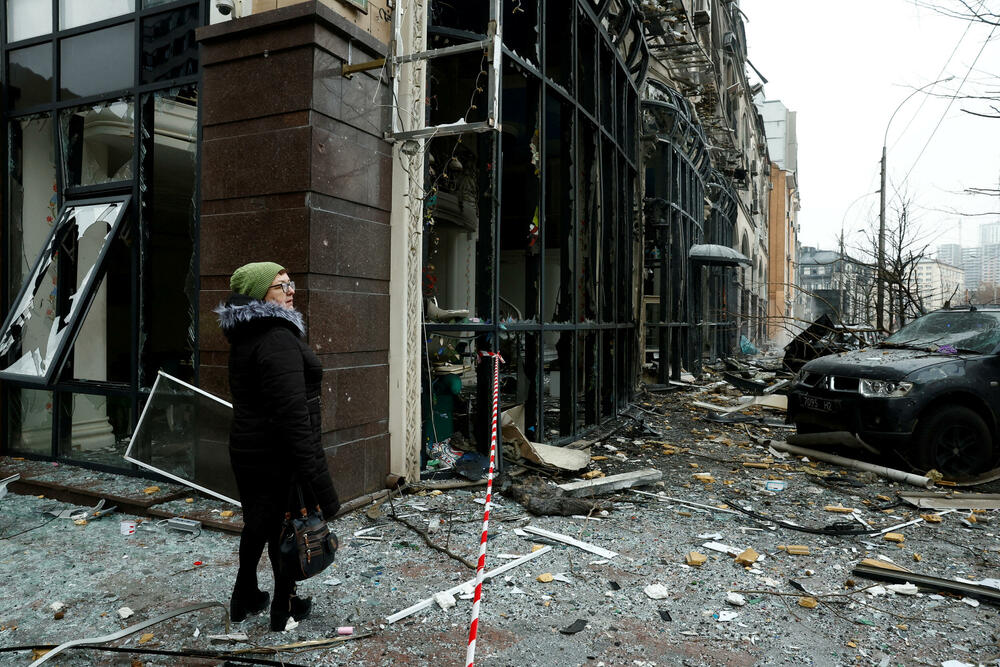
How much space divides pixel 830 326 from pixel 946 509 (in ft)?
24.0

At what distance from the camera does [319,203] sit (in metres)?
5.21

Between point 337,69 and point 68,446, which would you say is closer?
point 337,69

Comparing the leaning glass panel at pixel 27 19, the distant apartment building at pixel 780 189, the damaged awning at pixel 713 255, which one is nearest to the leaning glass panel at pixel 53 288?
the leaning glass panel at pixel 27 19

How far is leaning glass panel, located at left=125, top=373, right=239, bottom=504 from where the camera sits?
5.44 m

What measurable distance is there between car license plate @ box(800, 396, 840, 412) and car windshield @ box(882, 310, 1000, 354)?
1381 millimetres

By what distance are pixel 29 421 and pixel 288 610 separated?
5527mm

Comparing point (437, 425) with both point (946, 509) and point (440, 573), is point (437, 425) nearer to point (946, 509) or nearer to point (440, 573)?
point (440, 573)

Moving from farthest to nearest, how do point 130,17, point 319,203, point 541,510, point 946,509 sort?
point 130,17
point 946,509
point 541,510
point 319,203

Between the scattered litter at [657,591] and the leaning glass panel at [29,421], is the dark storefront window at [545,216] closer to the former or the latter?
the scattered litter at [657,591]

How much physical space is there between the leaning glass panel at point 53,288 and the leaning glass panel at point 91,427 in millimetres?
548

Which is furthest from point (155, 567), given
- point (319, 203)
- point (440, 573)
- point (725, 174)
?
point (725, 174)

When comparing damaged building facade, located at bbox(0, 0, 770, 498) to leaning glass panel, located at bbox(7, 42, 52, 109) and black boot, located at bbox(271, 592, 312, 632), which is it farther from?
black boot, located at bbox(271, 592, 312, 632)

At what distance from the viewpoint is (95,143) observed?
7.08 m

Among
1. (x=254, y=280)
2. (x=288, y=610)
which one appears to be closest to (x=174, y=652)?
(x=288, y=610)
